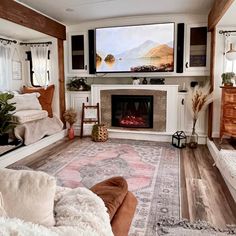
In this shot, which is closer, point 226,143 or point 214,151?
point 214,151

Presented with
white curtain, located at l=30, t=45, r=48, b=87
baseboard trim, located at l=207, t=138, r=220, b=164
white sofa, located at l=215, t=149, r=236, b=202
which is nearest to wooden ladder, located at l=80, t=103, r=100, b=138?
white curtain, located at l=30, t=45, r=48, b=87

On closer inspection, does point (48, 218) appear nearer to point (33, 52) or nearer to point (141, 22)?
point (141, 22)

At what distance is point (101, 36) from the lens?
4.95 m

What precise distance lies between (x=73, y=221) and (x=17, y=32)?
4.77 meters

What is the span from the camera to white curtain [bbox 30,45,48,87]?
5262 mm

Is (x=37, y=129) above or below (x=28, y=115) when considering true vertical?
below

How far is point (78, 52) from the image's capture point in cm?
527

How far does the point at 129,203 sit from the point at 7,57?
4.97 metres

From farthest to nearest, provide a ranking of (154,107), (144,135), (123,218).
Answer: (144,135), (154,107), (123,218)

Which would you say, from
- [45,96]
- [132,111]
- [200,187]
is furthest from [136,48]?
[200,187]

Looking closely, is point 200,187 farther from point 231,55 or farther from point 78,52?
point 78,52

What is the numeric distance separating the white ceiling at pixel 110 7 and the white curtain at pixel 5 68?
1302 millimetres

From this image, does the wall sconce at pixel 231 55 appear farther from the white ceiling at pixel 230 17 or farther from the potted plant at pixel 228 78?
the white ceiling at pixel 230 17

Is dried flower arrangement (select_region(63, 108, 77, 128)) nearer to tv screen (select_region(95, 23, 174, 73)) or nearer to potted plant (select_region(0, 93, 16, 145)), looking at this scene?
tv screen (select_region(95, 23, 174, 73))
